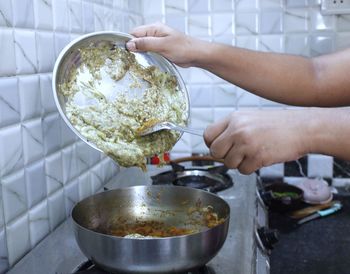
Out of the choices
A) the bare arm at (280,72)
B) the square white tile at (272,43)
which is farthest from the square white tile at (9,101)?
the square white tile at (272,43)

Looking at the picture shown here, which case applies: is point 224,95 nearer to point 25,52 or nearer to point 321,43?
point 321,43

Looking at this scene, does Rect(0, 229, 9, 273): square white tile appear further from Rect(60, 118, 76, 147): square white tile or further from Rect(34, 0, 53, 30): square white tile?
Rect(34, 0, 53, 30): square white tile

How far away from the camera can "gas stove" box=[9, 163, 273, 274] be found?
2.53 feet

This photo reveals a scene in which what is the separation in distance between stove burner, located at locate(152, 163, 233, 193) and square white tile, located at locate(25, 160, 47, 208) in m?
0.42

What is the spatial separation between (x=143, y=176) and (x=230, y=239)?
48cm

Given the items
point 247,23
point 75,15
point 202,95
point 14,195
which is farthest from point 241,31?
point 14,195

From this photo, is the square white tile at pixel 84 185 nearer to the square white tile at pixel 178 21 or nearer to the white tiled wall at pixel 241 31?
the white tiled wall at pixel 241 31

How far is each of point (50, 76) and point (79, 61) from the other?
67mm

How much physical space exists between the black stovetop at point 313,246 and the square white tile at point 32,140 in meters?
0.56

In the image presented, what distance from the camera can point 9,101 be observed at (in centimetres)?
75

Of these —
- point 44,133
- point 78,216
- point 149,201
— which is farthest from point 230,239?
point 44,133

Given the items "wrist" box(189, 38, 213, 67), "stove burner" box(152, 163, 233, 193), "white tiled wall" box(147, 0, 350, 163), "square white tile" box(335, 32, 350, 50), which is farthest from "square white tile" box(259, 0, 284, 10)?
"stove burner" box(152, 163, 233, 193)

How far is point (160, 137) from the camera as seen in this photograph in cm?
93

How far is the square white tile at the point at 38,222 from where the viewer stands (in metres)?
0.84
